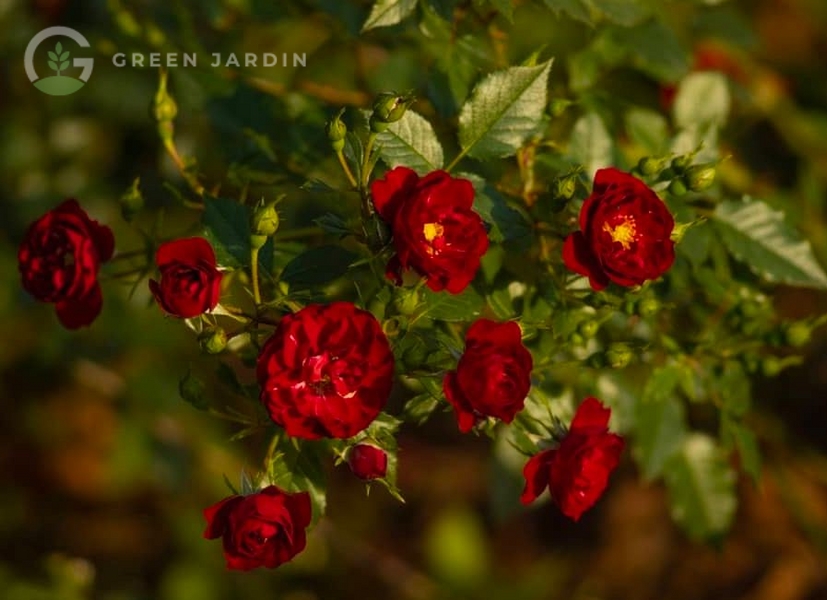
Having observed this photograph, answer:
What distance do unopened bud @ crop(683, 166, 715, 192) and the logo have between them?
1.26m

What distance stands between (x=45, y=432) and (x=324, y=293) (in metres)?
1.93

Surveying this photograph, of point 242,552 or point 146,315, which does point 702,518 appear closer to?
point 242,552

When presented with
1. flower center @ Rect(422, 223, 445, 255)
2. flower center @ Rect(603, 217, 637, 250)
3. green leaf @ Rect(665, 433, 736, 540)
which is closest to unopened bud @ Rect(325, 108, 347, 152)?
flower center @ Rect(422, 223, 445, 255)

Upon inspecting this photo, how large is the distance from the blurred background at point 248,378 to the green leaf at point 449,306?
1.18 ft

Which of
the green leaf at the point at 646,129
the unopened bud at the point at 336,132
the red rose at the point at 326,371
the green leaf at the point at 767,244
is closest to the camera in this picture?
the red rose at the point at 326,371

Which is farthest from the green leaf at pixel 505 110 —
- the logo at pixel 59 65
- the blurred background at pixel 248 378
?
the logo at pixel 59 65

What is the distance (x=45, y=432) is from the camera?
2752 mm

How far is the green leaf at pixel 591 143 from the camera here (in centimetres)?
133

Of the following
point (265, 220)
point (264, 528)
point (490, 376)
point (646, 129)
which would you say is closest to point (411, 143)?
point (265, 220)

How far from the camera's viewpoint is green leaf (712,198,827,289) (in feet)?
4.29

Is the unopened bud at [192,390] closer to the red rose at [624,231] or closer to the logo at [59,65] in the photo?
the red rose at [624,231]

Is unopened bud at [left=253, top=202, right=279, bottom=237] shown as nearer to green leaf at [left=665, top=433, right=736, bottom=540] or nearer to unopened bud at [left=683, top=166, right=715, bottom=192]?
unopened bud at [left=683, top=166, right=715, bottom=192]

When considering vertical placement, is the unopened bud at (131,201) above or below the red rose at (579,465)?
above

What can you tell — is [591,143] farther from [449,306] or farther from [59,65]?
[59,65]
